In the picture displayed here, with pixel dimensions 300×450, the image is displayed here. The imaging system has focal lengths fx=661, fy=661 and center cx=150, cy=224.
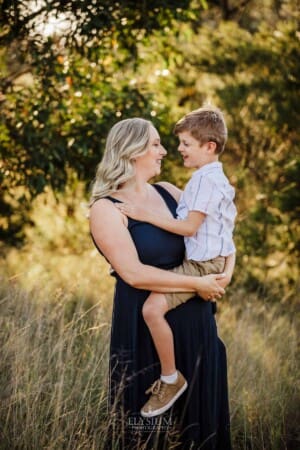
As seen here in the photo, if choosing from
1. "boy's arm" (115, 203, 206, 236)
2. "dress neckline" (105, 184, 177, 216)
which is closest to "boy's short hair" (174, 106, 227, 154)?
"dress neckline" (105, 184, 177, 216)

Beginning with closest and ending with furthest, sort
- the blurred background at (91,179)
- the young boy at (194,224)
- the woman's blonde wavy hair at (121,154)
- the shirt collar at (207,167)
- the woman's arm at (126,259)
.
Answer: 1. the woman's arm at (126,259)
2. the young boy at (194,224)
3. the woman's blonde wavy hair at (121,154)
4. the shirt collar at (207,167)
5. the blurred background at (91,179)

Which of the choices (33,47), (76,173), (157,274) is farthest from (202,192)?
(76,173)

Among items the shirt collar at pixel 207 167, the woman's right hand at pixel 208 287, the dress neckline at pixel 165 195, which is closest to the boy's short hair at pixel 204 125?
the shirt collar at pixel 207 167

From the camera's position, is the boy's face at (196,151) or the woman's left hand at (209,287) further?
the boy's face at (196,151)

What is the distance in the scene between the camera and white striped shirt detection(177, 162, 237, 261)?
3.53 m

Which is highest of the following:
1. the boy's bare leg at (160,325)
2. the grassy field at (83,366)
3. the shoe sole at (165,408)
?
the boy's bare leg at (160,325)

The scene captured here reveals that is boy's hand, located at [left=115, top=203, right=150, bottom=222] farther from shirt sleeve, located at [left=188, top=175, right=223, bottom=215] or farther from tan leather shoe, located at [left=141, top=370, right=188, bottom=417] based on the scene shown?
tan leather shoe, located at [left=141, top=370, right=188, bottom=417]

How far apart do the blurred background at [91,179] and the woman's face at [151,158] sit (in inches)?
31.0

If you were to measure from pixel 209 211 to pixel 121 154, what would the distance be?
557mm

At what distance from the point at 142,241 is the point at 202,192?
437 millimetres

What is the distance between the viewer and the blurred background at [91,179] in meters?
4.18

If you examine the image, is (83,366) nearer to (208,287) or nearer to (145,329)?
(145,329)

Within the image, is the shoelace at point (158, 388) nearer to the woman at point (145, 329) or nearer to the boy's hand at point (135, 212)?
the woman at point (145, 329)

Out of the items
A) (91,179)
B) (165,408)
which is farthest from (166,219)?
(91,179)
